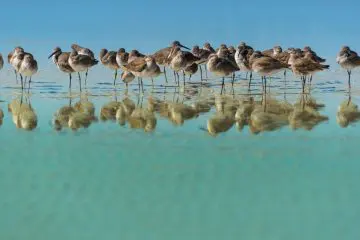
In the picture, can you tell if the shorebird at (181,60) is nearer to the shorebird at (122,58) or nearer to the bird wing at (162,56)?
the shorebird at (122,58)

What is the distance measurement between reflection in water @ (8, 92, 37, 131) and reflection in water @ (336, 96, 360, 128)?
5668 mm

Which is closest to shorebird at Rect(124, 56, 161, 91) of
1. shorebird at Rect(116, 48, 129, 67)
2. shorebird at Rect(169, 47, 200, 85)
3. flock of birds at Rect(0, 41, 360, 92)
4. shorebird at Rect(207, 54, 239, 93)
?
flock of birds at Rect(0, 41, 360, 92)

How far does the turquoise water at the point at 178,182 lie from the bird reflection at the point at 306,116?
0.24 metres

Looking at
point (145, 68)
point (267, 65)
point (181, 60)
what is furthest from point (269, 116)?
point (181, 60)

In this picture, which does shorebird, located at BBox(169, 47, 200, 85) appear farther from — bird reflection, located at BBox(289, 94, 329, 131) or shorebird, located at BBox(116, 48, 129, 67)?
bird reflection, located at BBox(289, 94, 329, 131)

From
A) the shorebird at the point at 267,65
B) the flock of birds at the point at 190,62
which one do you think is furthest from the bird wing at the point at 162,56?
the shorebird at the point at 267,65

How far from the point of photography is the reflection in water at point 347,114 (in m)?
12.4

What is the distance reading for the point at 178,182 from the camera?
7.86 m

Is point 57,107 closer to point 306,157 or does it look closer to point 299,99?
point 299,99

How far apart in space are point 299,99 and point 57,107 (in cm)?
577

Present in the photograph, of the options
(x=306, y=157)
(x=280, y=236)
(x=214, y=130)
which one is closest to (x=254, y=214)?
(x=280, y=236)

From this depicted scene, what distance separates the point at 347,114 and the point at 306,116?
93 cm

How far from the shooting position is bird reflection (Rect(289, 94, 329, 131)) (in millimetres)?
11963

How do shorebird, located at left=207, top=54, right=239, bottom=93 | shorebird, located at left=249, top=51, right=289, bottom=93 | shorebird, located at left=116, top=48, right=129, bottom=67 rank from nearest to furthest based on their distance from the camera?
shorebird, located at left=249, top=51, right=289, bottom=93
shorebird, located at left=207, top=54, right=239, bottom=93
shorebird, located at left=116, top=48, right=129, bottom=67
